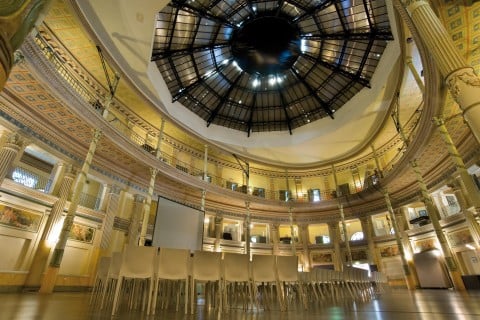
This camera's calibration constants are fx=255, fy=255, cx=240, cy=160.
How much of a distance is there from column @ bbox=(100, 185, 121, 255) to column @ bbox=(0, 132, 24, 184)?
4454 mm

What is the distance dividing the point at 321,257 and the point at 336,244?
1553 mm

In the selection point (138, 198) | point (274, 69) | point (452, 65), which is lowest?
point (452, 65)

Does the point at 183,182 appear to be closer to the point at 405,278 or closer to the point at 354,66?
the point at 354,66

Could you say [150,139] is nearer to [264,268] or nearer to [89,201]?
[89,201]

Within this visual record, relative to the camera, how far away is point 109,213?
1312 cm

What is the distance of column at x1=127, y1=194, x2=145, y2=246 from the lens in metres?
13.7

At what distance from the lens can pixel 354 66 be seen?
51.8 ft

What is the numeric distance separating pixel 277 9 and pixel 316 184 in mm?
14238

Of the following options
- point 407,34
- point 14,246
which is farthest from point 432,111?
point 14,246

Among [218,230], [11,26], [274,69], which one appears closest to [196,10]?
[274,69]

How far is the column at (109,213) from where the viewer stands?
1261 centimetres

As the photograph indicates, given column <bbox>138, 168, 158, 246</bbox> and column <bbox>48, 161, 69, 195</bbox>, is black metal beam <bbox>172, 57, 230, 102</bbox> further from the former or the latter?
column <bbox>48, 161, 69, 195</bbox>

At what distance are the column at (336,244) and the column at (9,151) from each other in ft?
64.3

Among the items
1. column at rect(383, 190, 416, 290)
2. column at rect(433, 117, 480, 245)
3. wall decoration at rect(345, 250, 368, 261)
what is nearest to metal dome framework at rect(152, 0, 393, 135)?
column at rect(433, 117, 480, 245)
